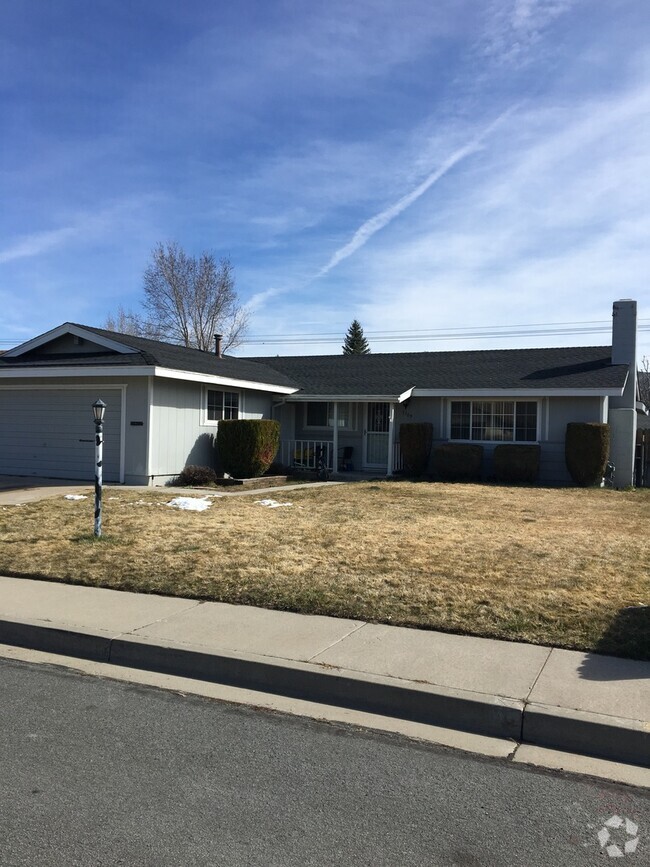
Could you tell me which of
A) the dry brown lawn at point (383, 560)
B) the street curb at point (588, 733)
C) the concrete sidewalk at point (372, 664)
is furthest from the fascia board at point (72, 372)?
the street curb at point (588, 733)

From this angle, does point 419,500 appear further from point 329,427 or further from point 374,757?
point 374,757

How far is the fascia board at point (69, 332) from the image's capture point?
17562 millimetres

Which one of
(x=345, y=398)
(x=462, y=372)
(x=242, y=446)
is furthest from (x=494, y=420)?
(x=242, y=446)

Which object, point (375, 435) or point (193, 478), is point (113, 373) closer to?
point (193, 478)

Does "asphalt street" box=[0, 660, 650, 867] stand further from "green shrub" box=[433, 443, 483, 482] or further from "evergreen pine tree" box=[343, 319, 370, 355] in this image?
"evergreen pine tree" box=[343, 319, 370, 355]

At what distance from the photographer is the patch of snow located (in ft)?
42.5

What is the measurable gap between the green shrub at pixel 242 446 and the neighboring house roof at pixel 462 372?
365 cm

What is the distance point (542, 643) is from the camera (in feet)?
18.9

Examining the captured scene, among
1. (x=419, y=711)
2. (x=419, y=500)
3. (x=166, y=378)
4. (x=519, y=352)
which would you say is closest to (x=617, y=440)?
(x=519, y=352)

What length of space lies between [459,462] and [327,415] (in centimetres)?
456

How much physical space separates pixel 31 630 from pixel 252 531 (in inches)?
175

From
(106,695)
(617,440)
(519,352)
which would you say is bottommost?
(106,695)

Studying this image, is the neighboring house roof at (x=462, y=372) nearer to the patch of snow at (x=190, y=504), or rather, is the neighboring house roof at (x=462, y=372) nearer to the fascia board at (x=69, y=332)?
the fascia board at (x=69, y=332)

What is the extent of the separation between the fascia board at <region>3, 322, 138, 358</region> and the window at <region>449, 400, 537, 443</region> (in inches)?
362
